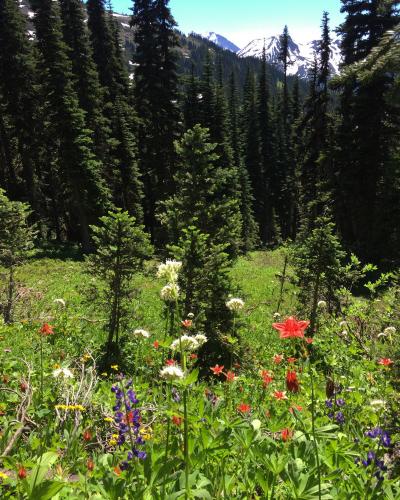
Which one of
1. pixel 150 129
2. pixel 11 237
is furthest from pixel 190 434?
pixel 150 129

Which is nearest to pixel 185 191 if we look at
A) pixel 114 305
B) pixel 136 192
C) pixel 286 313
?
pixel 114 305

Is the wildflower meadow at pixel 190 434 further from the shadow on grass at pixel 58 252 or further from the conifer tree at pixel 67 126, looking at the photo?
the conifer tree at pixel 67 126

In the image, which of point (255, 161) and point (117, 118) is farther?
point (255, 161)

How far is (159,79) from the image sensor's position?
27938 mm

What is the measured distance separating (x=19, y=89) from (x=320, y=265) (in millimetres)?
24303

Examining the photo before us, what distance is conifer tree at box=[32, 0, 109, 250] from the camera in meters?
24.2

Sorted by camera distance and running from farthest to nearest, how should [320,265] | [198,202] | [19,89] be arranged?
[19,89] → [198,202] → [320,265]

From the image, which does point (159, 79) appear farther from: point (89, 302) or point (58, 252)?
point (89, 302)

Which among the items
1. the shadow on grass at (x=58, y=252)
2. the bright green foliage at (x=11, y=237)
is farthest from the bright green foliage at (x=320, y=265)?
the shadow on grass at (x=58, y=252)

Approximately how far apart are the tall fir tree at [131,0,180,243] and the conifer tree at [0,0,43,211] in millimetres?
7529

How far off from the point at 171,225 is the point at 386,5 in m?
11.4

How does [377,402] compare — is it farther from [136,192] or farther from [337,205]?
[136,192]

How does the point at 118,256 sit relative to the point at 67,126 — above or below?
below

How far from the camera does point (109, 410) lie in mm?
4023
